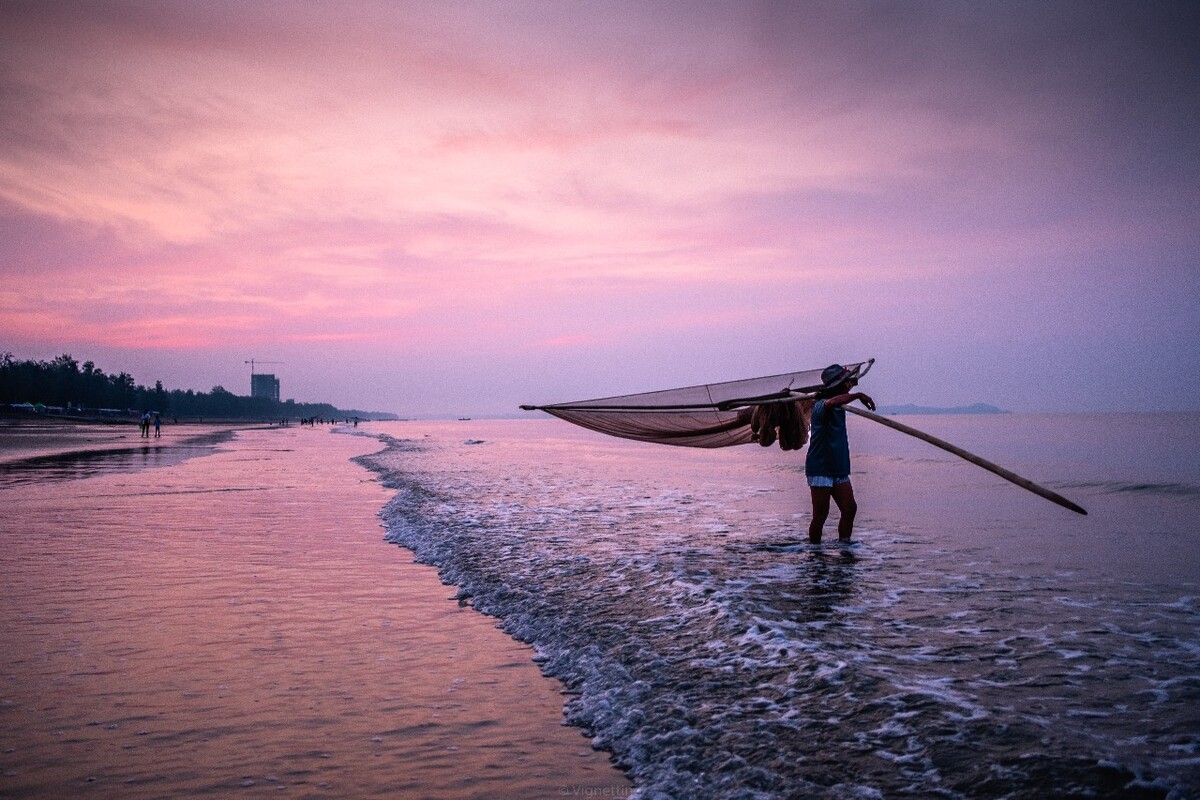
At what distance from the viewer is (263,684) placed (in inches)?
191

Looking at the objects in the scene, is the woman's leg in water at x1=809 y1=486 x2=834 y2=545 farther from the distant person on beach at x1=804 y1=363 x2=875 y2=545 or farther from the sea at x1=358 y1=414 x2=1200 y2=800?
the sea at x1=358 y1=414 x2=1200 y2=800

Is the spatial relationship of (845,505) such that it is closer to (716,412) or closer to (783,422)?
(783,422)

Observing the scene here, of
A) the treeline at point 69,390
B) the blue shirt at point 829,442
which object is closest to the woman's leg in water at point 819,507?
the blue shirt at point 829,442

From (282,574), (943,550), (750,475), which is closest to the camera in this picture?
(282,574)

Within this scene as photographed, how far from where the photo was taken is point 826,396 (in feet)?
30.7

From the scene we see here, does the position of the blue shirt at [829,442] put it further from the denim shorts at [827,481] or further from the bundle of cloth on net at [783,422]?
the bundle of cloth on net at [783,422]

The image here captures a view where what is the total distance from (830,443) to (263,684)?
23.2ft

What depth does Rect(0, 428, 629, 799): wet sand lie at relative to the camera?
3678mm

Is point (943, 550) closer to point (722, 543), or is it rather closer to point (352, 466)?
point (722, 543)

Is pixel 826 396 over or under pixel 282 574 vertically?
over

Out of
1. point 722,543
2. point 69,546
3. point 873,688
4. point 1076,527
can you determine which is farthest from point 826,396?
point 69,546

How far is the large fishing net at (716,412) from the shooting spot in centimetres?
1000

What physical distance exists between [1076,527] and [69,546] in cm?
1561

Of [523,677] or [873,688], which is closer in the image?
[873,688]
